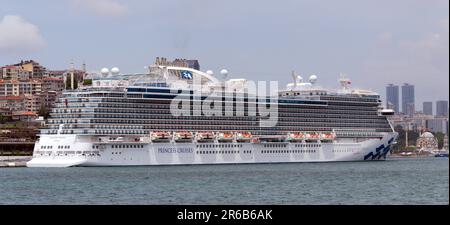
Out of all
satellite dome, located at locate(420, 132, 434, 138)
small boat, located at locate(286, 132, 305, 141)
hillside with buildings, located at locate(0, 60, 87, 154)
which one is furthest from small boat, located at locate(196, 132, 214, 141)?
satellite dome, located at locate(420, 132, 434, 138)

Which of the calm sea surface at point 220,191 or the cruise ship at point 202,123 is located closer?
the calm sea surface at point 220,191

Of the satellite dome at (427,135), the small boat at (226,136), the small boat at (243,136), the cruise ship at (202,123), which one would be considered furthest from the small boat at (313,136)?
the satellite dome at (427,135)

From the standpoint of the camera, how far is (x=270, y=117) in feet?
249

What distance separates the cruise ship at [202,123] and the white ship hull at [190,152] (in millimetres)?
73

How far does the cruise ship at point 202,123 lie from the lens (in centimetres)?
6342

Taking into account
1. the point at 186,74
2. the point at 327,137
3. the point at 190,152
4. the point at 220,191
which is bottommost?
the point at 220,191

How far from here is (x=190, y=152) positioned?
2643 inches

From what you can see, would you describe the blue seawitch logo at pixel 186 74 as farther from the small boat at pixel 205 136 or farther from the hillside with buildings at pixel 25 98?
the hillside with buildings at pixel 25 98

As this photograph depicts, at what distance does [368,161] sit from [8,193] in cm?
4968

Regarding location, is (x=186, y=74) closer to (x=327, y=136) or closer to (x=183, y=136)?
(x=183, y=136)

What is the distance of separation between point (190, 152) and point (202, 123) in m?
4.07

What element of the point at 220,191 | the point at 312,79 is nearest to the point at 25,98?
the point at 312,79
